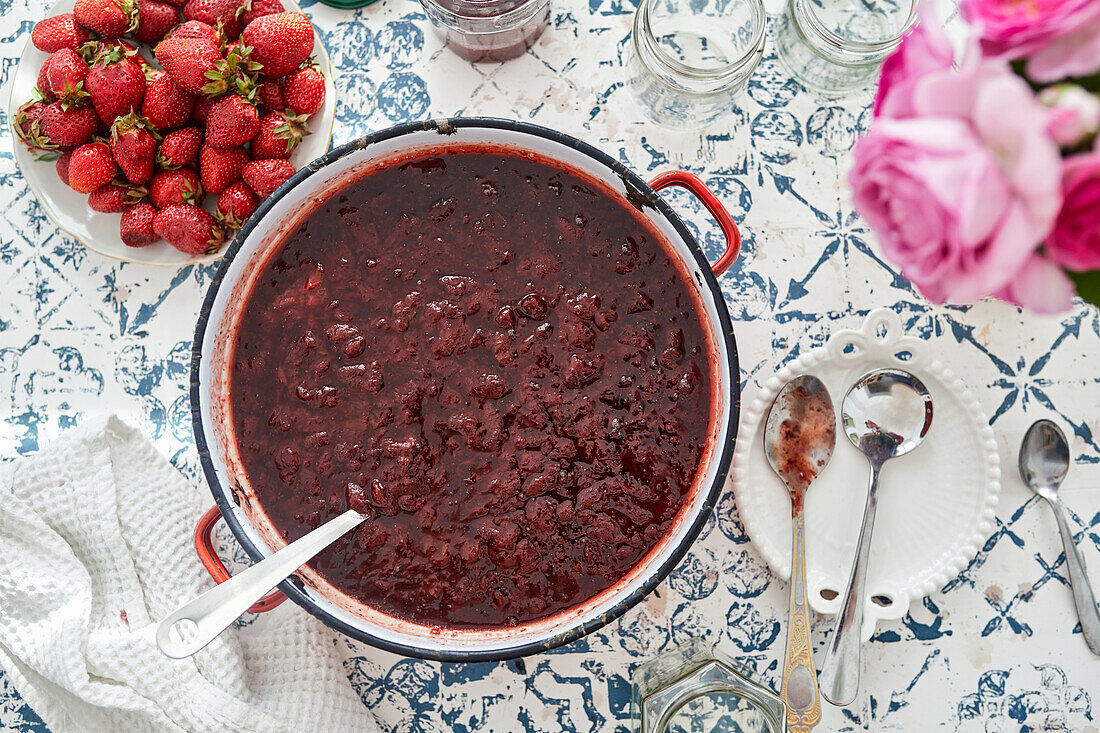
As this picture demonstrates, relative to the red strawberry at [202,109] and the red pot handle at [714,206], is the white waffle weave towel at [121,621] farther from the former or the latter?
the red pot handle at [714,206]

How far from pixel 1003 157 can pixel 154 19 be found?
172 cm

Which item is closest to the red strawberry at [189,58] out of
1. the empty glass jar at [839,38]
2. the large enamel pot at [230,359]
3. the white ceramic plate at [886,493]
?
the large enamel pot at [230,359]

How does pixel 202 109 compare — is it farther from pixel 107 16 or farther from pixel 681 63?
pixel 681 63

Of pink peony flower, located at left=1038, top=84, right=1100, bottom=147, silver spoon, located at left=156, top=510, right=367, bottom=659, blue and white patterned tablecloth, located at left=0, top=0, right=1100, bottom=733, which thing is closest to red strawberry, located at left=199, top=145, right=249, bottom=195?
blue and white patterned tablecloth, located at left=0, top=0, right=1100, bottom=733

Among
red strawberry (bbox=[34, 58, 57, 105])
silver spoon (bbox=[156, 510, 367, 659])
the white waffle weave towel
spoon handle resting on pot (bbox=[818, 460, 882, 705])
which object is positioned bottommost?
the white waffle weave towel

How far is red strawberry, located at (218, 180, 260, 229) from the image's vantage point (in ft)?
5.48

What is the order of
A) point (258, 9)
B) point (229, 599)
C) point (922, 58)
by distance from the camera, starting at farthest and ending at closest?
point (258, 9) < point (229, 599) < point (922, 58)

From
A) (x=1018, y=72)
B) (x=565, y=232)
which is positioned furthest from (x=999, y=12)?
(x=565, y=232)

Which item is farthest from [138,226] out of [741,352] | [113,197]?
[741,352]

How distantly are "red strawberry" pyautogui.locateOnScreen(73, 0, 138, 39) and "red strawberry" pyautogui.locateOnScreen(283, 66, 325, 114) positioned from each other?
360mm

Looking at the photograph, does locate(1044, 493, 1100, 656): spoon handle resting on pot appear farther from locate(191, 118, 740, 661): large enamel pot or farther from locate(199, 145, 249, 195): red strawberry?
locate(199, 145, 249, 195): red strawberry

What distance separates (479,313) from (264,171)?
0.58 meters

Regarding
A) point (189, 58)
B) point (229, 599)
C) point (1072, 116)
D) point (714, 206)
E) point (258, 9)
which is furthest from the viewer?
point (258, 9)

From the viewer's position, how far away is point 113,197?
1.70 m
